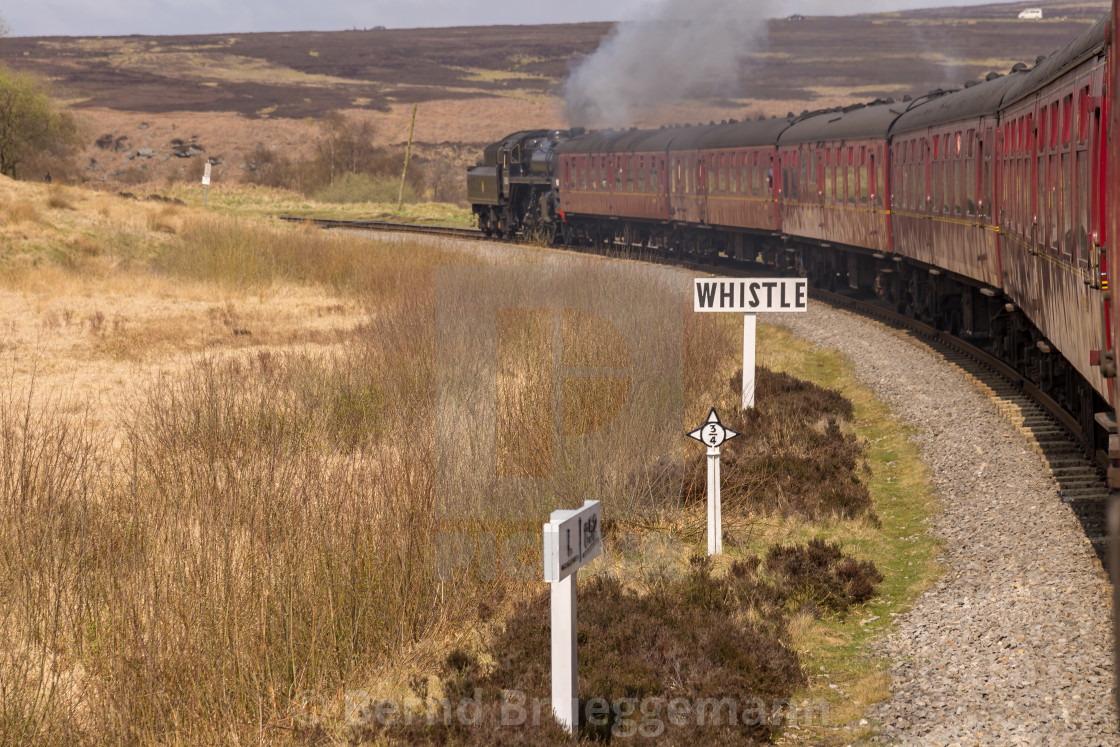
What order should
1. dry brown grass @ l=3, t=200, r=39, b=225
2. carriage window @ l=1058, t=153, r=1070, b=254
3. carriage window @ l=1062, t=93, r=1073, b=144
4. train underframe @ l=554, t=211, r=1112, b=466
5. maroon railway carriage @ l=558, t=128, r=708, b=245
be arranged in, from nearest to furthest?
1. carriage window @ l=1058, t=153, r=1070, b=254
2. carriage window @ l=1062, t=93, r=1073, b=144
3. train underframe @ l=554, t=211, r=1112, b=466
4. maroon railway carriage @ l=558, t=128, r=708, b=245
5. dry brown grass @ l=3, t=200, r=39, b=225

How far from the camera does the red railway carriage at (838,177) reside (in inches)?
811

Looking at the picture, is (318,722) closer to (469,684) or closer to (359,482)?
(469,684)

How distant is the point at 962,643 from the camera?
21.7 feet

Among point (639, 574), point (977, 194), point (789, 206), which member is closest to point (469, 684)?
point (639, 574)

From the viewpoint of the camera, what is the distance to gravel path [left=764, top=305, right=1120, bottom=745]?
5617 millimetres

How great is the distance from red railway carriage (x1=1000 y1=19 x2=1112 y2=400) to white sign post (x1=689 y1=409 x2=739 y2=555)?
92.3 inches

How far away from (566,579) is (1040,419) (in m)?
8.03

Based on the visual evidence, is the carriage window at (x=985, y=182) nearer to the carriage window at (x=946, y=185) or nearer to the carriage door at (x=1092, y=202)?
the carriage window at (x=946, y=185)

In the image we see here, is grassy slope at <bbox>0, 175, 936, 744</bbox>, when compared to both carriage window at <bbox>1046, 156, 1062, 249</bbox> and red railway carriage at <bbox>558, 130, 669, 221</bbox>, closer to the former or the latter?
carriage window at <bbox>1046, 156, 1062, 249</bbox>

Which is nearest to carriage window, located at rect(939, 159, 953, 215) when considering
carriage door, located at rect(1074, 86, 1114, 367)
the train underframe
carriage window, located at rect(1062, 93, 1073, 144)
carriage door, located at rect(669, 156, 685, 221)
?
the train underframe

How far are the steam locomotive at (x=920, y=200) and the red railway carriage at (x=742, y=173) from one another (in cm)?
5

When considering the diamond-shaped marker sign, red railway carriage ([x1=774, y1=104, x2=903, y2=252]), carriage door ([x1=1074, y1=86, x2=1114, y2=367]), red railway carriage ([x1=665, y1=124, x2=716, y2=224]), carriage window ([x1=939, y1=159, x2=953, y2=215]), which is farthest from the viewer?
red railway carriage ([x1=665, y1=124, x2=716, y2=224])

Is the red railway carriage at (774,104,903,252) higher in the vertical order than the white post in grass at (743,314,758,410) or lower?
higher

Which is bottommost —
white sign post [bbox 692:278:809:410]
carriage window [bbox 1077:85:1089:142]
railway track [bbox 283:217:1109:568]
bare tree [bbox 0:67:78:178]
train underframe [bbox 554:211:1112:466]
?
railway track [bbox 283:217:1109:568]
